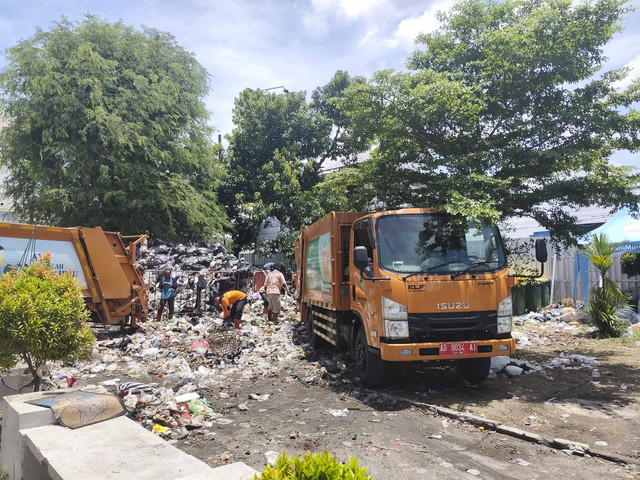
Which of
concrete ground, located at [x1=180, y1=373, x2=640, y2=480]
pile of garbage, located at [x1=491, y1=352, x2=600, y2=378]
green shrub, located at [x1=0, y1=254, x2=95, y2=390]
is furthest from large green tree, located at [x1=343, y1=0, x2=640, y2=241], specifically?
green shrub, located at [x1=0, y1=254, x2=95, y2=390]

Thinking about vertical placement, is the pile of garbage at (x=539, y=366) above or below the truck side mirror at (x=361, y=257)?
below

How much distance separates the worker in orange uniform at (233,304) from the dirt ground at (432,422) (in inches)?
101

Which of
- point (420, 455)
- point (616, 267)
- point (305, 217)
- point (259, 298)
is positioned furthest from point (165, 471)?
point (305, 217)

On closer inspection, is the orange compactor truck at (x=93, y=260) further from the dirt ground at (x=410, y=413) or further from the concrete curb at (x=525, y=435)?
the concrete curb at (x=525, y=435)

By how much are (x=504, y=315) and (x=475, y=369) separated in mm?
966

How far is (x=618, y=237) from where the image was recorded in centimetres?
1205

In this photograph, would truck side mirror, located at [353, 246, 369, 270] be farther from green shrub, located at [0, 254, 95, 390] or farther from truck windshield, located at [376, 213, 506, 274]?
green shrub, located at [0, 254, 95, 390]

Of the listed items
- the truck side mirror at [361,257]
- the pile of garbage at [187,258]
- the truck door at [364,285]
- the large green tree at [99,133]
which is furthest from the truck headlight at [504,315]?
the large green tree at [99,133]

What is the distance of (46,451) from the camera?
3.10 metres

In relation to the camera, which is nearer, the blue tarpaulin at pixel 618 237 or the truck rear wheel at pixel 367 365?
the truck rear wheel at pixel 367 365

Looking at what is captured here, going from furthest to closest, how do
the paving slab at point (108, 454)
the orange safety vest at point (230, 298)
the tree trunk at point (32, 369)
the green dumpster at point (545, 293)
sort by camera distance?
1. the green dumpster at point (545, 293)
2. the orange safety vest at point (230, 298)
3. the tree trunk at point (32, 369)
4. the paving slab at point (108, 454)

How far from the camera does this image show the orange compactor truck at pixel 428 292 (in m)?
A: 5.91

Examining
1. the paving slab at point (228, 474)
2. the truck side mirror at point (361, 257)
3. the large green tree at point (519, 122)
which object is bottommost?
the paving slab at point (228, 474)

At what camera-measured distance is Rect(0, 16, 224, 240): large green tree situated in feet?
55.2
